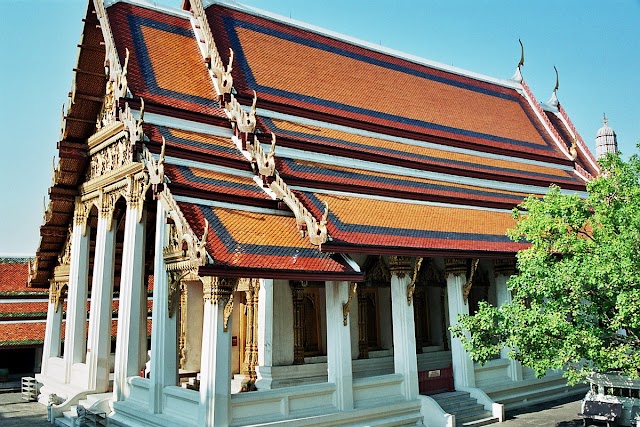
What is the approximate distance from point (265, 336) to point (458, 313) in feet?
13.6

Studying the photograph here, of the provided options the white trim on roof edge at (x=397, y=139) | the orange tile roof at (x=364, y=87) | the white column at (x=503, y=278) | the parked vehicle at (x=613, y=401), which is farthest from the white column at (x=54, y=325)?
the parked vehicle at (x=613, y=401)

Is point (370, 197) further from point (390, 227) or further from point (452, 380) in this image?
point (452, 380)

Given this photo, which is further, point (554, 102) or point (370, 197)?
point (554, 102)

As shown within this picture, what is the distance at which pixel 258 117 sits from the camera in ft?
47.1

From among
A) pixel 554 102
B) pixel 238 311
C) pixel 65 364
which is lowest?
pixel 65 364

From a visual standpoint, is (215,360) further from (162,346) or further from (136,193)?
(136,193)

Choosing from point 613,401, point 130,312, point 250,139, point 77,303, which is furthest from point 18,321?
point 613,401

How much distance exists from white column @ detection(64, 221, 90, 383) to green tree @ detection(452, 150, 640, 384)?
901 cm

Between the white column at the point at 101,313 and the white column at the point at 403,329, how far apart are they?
607 cm

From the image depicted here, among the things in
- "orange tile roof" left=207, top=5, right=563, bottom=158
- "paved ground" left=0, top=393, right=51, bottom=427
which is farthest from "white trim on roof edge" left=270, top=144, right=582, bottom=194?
"paved ground" left=0, top=393, right=51, bottom=427

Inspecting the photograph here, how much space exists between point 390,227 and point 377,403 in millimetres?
3416

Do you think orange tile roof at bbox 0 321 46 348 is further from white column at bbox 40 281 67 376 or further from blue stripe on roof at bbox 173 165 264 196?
blue stripe on roof at bbox 173 165 264 196

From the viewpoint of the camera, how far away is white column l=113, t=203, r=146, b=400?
11945 millimetres

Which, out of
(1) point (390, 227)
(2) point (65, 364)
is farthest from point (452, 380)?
(2) point (65, 364)
